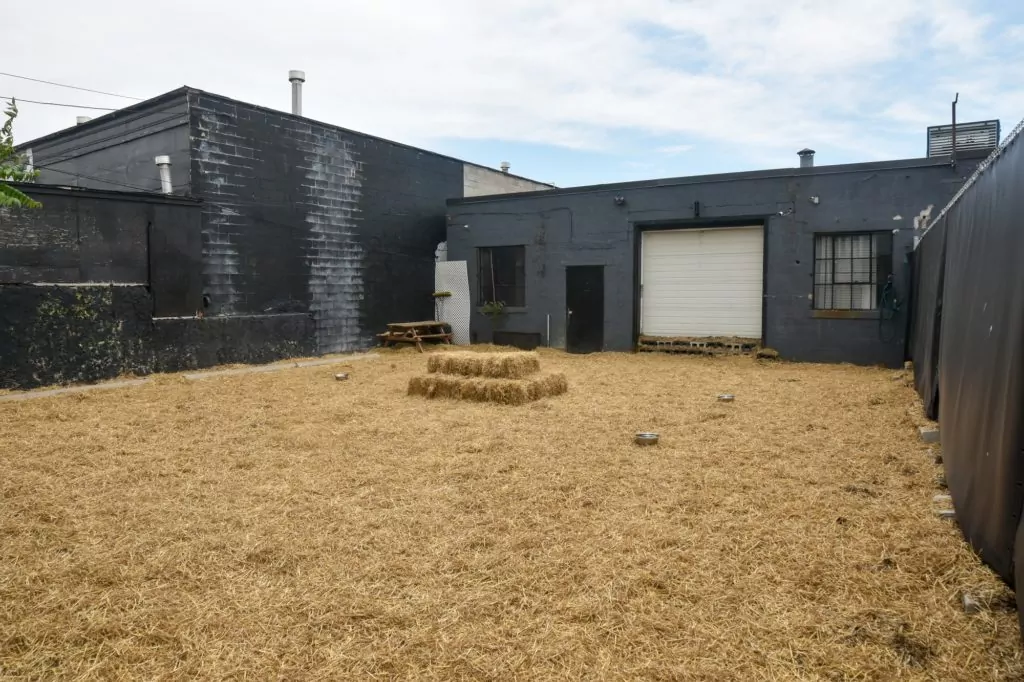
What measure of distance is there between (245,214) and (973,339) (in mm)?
11769

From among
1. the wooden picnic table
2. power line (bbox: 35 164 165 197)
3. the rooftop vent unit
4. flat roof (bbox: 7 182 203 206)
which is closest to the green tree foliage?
flat roof (bbox: 7 182 203 206)

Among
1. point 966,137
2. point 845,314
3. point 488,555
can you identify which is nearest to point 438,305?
point 845,314

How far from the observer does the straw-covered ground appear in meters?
2.53

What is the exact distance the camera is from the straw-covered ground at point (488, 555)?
8.30 ft

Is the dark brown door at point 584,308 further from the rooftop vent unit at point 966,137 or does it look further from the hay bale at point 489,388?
the rooftop vent unit at point 966,137

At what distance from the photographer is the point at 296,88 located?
14.8 m

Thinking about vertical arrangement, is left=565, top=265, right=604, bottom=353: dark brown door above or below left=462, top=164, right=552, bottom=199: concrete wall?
below

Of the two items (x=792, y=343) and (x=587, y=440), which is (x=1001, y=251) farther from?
(x=792, y=343)

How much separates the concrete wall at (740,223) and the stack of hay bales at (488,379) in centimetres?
592

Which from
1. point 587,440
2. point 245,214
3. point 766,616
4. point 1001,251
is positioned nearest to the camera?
point 766,616

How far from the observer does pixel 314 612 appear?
9.44 feet

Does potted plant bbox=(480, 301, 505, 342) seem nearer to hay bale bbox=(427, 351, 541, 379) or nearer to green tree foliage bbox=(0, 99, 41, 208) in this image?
hay bale bbox=(427, 351, 541, 379)

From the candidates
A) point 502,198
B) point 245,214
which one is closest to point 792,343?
point 502,198

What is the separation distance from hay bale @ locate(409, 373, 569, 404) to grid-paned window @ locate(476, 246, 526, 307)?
7066 millimetres
